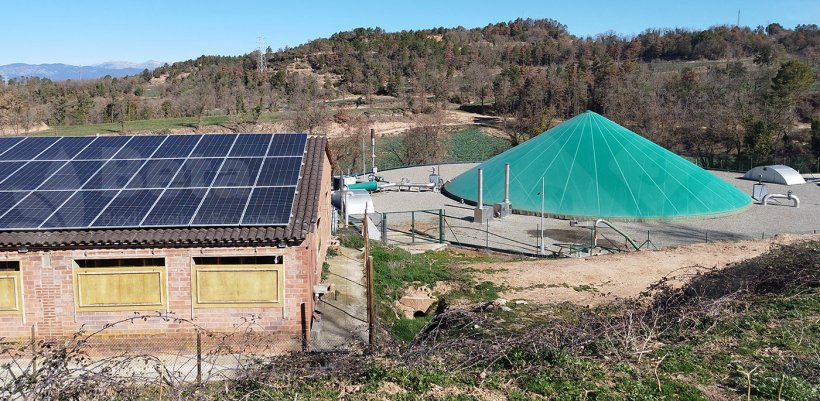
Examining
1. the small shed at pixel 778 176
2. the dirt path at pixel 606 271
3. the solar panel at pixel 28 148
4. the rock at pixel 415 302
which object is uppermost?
the solar panel at pixel 28 148

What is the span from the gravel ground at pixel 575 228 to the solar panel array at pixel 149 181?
11.9 meters

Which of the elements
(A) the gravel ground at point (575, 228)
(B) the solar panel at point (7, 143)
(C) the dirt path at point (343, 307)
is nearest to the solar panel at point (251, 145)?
(C) the dirt path at point (343, 307)

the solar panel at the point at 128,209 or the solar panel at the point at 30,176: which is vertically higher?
the solar panel at the point at 30,176

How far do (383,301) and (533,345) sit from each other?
7.78m

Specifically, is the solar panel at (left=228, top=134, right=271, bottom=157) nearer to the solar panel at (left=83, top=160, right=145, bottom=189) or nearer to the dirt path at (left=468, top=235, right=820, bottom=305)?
the solar panel at (left=83, top=160, right=145, bottom=189)

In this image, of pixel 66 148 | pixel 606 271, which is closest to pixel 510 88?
pixel 606 271

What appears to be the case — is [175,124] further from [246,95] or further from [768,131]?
[768,131]

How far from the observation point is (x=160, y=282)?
45.5 feet

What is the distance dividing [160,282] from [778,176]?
135 feet

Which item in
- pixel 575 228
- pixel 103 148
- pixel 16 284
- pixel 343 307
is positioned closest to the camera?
pixel 16 284

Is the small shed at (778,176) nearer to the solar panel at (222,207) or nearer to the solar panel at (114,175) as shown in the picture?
the solar panel at (222,207)

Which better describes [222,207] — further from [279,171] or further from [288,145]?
[288,145]

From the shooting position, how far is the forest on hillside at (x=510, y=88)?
6756 centimetres

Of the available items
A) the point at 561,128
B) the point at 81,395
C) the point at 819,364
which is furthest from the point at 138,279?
the point at 561,128
